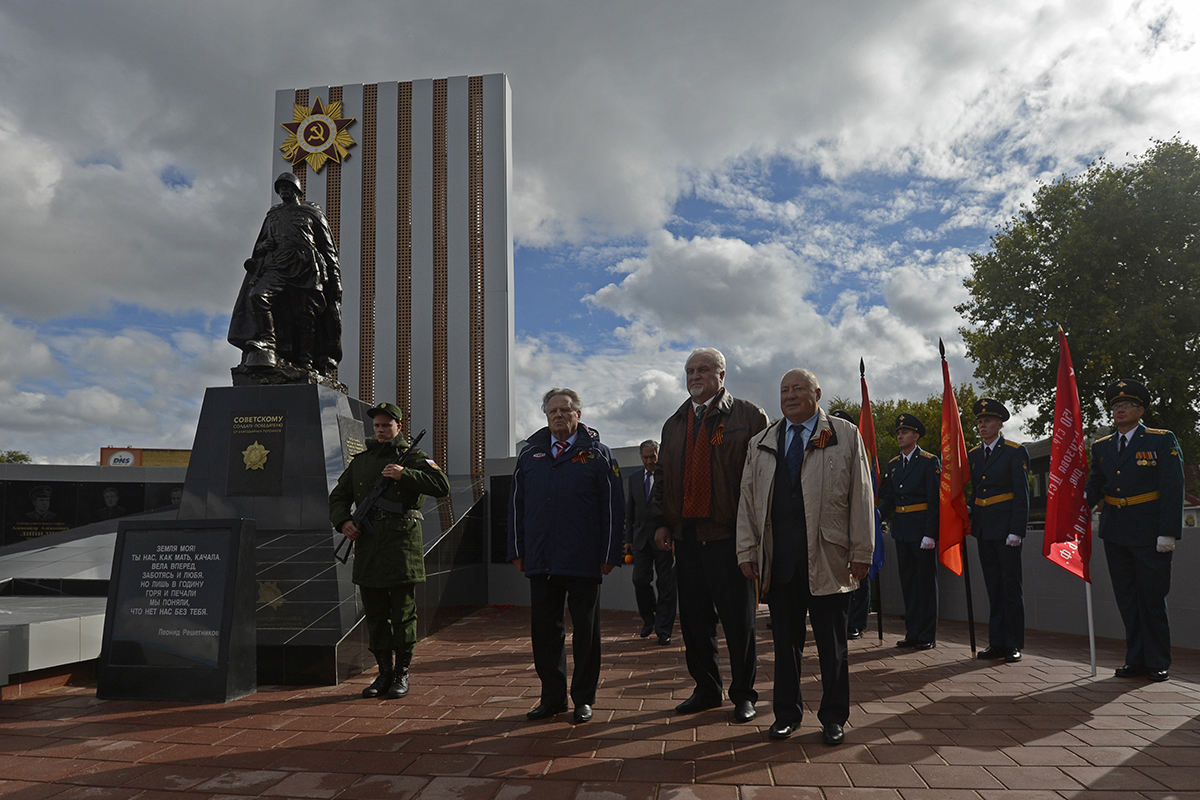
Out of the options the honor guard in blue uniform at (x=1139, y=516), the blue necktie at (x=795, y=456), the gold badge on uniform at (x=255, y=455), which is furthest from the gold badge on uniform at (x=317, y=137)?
the blue necktie at (x=795, y=456)

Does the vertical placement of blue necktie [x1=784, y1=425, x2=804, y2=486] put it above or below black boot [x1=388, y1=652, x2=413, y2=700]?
above

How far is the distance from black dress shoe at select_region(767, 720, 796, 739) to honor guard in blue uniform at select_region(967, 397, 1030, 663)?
2851mm

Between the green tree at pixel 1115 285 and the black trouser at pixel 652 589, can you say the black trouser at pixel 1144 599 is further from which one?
the green tree at pixel 1115 285

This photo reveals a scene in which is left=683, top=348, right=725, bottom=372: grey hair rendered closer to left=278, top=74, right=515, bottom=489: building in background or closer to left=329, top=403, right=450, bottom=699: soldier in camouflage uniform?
left=329, top=403, right=450, bottom=699: soldier in camouflage uniform

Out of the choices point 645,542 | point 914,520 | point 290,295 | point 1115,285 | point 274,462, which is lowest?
point 645,542

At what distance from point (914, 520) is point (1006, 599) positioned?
3.89 ft

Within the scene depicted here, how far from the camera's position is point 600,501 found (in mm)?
4078

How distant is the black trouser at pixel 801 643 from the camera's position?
3428 millimetres

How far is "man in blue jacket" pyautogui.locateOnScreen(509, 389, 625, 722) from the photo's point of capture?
13.0ft

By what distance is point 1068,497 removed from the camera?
5.36 meters

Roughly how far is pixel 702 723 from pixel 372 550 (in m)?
2.17

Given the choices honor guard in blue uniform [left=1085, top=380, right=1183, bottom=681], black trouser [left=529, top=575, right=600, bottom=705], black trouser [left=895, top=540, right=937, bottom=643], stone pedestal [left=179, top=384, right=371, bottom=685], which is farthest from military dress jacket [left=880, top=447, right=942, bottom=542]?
stone pedestal [left=179, top=384, right=371, bottom=685]

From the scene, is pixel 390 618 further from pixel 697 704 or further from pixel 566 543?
pixel 697 704

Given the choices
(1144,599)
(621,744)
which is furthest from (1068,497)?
(621,744)
